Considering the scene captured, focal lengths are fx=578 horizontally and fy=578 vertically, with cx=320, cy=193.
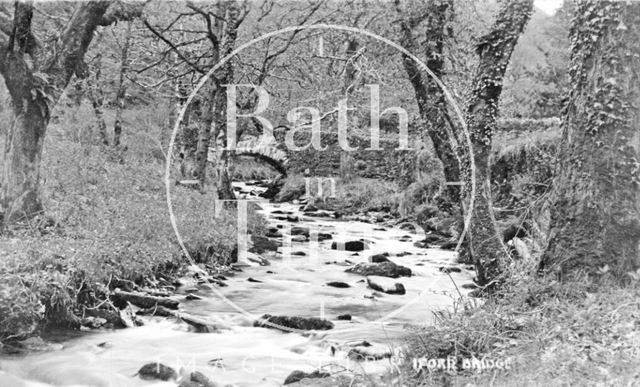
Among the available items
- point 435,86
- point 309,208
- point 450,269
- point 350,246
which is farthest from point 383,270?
point 309,208

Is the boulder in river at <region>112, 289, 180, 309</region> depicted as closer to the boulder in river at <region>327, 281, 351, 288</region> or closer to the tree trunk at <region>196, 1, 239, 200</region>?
the boulder in river at <region>327, 281, 351, 288</region>

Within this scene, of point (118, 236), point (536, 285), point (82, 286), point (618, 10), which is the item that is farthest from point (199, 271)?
point (618, 10)

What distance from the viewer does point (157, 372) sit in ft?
21.6

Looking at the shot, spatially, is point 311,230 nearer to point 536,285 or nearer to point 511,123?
point 511,123

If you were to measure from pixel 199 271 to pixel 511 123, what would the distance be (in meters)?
10.4

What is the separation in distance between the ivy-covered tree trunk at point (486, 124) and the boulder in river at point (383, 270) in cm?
423

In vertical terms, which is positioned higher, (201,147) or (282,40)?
(282,40)

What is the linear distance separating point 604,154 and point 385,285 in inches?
247

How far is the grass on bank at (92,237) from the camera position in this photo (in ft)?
23.5

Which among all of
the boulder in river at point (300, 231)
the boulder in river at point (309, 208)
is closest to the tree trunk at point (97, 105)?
the boulder in river at point (309, 208)

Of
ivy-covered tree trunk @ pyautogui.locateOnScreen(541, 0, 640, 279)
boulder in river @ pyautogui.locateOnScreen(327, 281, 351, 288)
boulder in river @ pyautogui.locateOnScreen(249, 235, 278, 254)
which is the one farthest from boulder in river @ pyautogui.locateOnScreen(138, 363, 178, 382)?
boulder in river @ pyautogui.locateOnScreen(249, 235, 278, 254)

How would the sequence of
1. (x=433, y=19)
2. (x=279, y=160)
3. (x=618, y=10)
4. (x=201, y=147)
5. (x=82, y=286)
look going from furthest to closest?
1. (x=279, y=160)
2. (x=201, y=147)
3. (x=433, y=19)
4. (x=82, y=286)
5. (x=618, y=10)

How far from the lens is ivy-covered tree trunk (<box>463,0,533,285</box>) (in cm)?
770

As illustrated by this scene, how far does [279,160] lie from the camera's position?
86.6ft
